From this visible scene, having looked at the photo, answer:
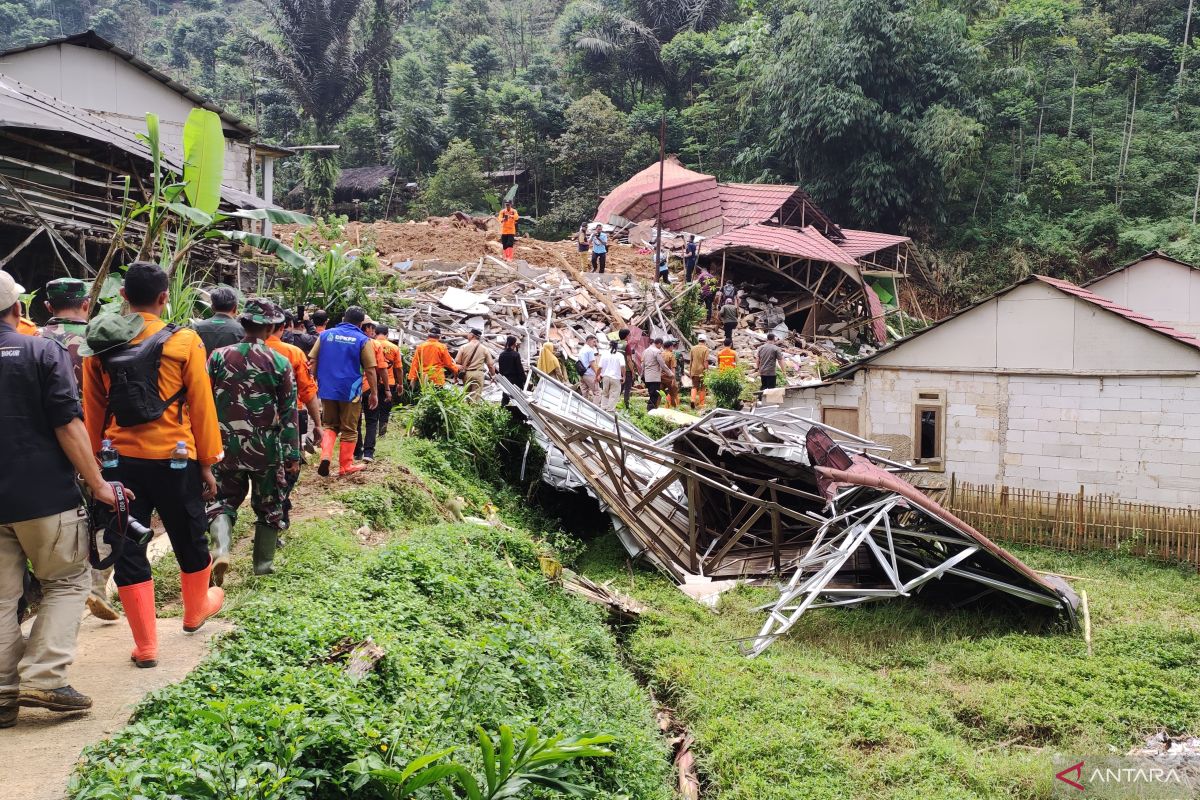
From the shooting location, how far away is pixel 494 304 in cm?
1953

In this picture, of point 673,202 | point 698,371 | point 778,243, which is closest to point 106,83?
point 698,371

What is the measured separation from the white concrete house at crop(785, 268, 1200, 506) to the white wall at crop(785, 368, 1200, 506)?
15 mm

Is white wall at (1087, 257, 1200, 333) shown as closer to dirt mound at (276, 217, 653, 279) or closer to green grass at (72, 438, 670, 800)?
dirt mound at (276, 217, 653, 279)

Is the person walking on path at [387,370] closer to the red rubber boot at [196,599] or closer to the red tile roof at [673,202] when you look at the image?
the red rubber boot at [196,599]

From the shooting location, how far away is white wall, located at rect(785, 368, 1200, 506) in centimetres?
1338

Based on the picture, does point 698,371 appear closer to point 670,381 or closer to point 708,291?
point 670,381

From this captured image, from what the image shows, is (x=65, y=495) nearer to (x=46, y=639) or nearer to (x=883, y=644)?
(x=46, y=639)

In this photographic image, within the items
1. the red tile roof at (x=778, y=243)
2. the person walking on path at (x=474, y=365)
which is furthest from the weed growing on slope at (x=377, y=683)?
the red tile roof at (x=778, y=243)

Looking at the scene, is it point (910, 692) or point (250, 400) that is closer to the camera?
point (250, 400)

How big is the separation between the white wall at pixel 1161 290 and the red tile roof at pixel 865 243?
12.4 meters

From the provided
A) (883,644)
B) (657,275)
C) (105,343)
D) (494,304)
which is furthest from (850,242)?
(105,343)

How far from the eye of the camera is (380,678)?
4812 millimetres

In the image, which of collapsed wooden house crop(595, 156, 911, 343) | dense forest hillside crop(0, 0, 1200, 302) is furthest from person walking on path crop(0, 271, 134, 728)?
dense forest hillside crop(0, 0, 1200, 302)

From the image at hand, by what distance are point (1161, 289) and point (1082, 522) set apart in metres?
7.95
